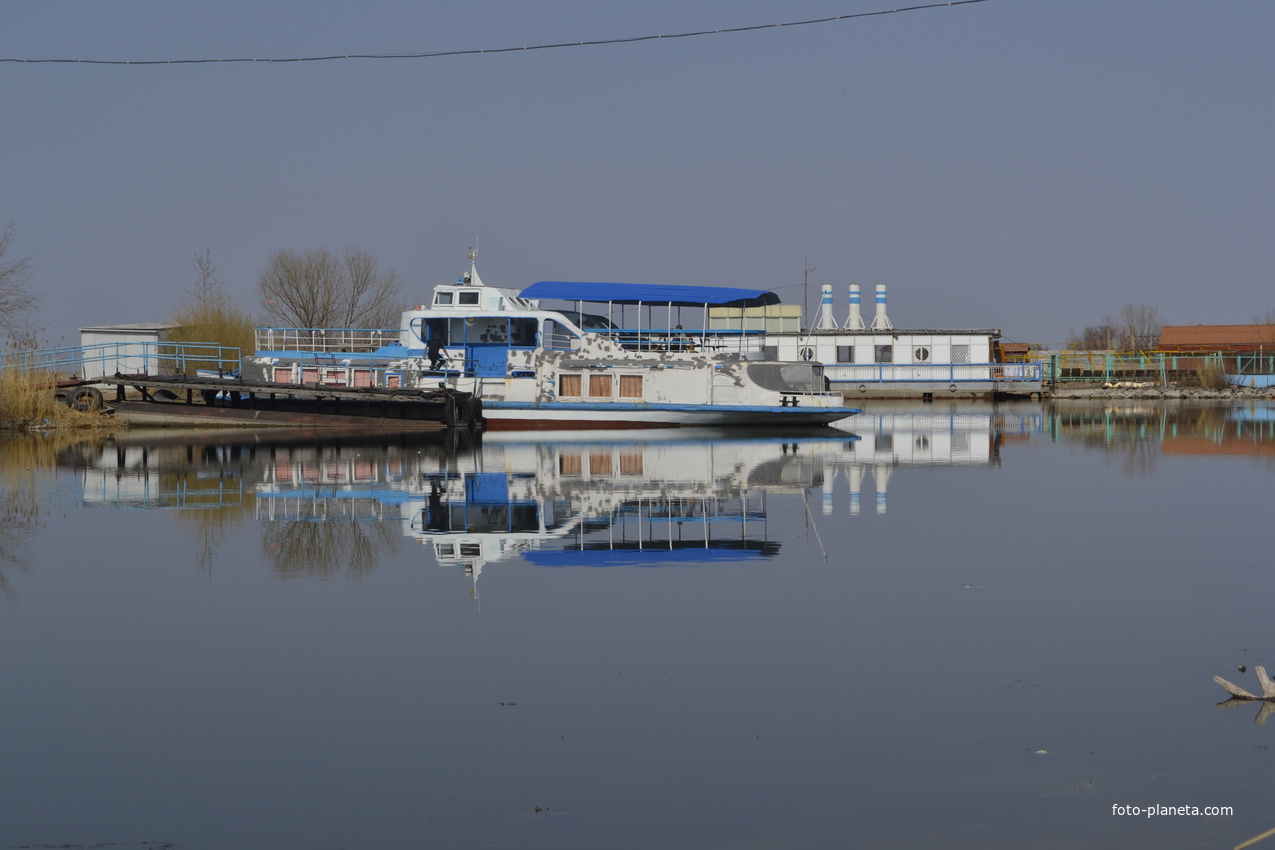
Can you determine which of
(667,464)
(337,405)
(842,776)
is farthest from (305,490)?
(337,405)

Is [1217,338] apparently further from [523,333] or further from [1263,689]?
[1263,689]

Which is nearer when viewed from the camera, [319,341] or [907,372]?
[319,341]

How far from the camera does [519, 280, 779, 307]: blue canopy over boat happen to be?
32.1 m

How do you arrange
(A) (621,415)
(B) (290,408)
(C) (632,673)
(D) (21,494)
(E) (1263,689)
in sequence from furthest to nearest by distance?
(A) (621,415) < (B) (290,408) < (D) (21,494) < (C) (632,673) < (E) (1263,689)

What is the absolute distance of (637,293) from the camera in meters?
32.1

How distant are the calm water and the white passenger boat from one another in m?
17.4

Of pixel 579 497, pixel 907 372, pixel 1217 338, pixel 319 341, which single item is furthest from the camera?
pixel 1217 338

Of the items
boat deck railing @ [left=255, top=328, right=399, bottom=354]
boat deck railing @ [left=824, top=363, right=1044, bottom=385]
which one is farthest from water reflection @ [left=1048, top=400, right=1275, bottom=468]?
boat deck railing @ [left=255, top=328, right=399, bottom=354]

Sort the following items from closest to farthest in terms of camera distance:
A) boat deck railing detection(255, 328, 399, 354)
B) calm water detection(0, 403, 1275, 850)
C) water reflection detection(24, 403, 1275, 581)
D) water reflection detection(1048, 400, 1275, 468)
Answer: calm water detection(0, 403, 1275, 850) → water reflection detection(24, 403, 1275, 581) → water reflection detection(1048, 400, 1275, 468) → boat deck railing detection(255, 328, 399, 354)

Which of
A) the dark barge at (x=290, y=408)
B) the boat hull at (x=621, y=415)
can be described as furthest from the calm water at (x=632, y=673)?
the boat hull at (x=621, y=415)

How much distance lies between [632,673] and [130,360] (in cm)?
4098

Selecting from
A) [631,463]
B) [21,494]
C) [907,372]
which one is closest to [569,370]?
[631,463]

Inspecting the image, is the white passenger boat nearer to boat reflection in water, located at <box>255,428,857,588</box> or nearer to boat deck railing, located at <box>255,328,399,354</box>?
boat deck railing, located at <box>255,328,399,354</box>

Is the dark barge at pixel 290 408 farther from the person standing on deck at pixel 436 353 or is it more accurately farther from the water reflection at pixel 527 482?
the water reflection at pixel 527 482
